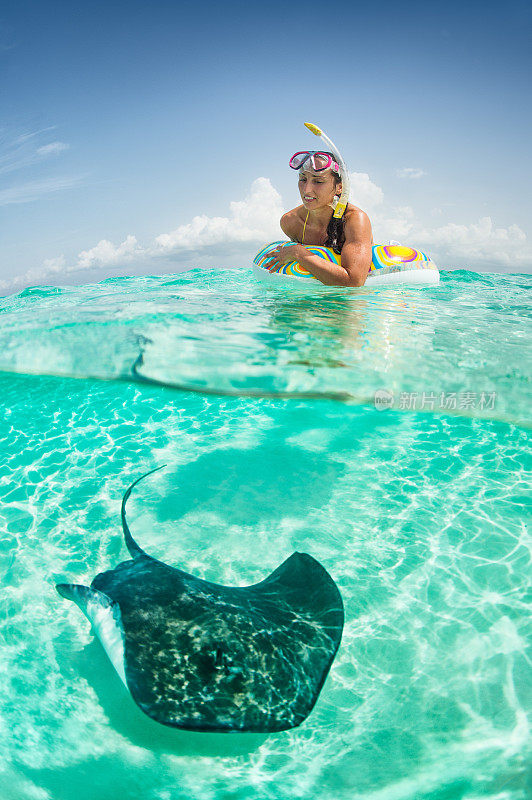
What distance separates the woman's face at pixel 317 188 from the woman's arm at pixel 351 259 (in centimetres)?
55


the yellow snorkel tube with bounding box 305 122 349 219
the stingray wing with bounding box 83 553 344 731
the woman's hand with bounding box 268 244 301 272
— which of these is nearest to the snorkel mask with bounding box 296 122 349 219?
the yellow snorkel tube with bounding box 305 122 349 219

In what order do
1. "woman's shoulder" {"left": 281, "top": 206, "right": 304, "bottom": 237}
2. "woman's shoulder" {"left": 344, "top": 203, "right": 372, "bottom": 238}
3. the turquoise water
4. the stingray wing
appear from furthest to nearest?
1. "woman's shoulder" {"left": 281, "top": 206, "right": 304, "bottom": 237}
2. "woman's shoulder" {"left": 344, "top": 203, "right": 372, "bottom": 238}
3. the turquoise water
4. the stingray wing

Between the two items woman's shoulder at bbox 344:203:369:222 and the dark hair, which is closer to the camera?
woman's shoulder at bbox 344:203:369:222

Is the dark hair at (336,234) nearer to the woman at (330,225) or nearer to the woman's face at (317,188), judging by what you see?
the woman at (330,225)

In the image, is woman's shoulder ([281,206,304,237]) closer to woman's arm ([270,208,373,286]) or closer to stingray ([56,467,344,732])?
woman's arm ([270,208,373,286])

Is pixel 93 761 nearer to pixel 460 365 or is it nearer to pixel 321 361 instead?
pixel 321 361

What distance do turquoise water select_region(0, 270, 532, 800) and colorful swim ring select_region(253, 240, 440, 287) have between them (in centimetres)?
48

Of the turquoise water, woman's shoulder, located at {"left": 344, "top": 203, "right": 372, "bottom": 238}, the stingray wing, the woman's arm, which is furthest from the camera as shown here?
woman's shoulder, located at {"left": 344, "top": 203, "right": 372, "bottom": 238}

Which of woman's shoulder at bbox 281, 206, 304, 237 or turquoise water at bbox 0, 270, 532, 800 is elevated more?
woman's shoulder at bbox 281, 206, 304, 237

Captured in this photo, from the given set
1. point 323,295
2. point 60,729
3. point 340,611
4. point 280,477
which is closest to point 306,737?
point 340,611

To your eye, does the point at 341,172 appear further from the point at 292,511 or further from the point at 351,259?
the point at 292,511

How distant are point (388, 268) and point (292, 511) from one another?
20.2 ft

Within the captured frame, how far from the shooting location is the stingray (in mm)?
2545

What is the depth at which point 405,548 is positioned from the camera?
16.1ft
